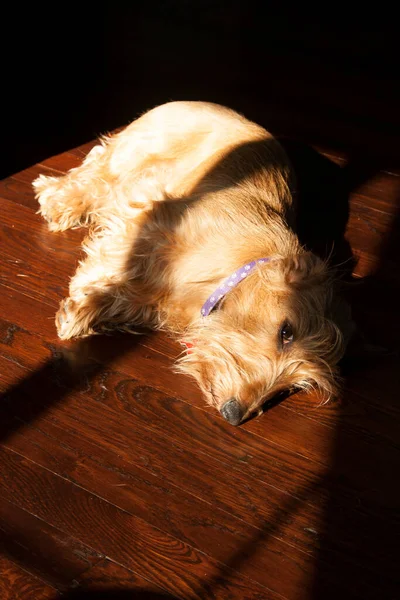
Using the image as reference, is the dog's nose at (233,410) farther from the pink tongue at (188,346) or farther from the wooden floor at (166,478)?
the pink tongue at (188,346)

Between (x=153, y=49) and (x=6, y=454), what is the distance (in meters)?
3.86

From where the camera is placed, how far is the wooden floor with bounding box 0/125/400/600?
208 cm

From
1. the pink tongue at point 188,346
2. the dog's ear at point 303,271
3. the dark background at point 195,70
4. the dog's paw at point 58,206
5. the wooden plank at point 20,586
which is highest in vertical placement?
the dog's ear at point 303,271

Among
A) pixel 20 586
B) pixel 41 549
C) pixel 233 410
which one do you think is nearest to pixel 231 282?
pixel 233 410

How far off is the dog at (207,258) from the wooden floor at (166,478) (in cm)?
12

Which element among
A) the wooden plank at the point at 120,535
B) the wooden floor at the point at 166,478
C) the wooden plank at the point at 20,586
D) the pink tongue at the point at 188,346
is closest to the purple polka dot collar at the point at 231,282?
the pink tongue at the point at 188,346

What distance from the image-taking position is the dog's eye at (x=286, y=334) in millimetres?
2494

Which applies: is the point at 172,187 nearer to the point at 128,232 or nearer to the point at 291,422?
the point at 128,232

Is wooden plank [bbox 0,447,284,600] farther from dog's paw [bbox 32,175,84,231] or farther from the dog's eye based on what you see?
dog's paw [bbox 32,175,84,231]

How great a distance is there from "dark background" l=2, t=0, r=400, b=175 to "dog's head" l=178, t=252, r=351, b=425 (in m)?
1.66

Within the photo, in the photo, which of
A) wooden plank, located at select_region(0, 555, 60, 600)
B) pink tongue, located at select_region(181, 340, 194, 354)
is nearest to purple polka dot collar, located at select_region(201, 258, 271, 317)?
pink tongue, located at select_region(181, 340, 194, 354)

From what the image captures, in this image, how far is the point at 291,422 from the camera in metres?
2.66

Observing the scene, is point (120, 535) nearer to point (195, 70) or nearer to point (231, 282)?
point (231, 282)

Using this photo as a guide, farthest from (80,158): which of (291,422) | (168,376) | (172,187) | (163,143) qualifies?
(291,422)
